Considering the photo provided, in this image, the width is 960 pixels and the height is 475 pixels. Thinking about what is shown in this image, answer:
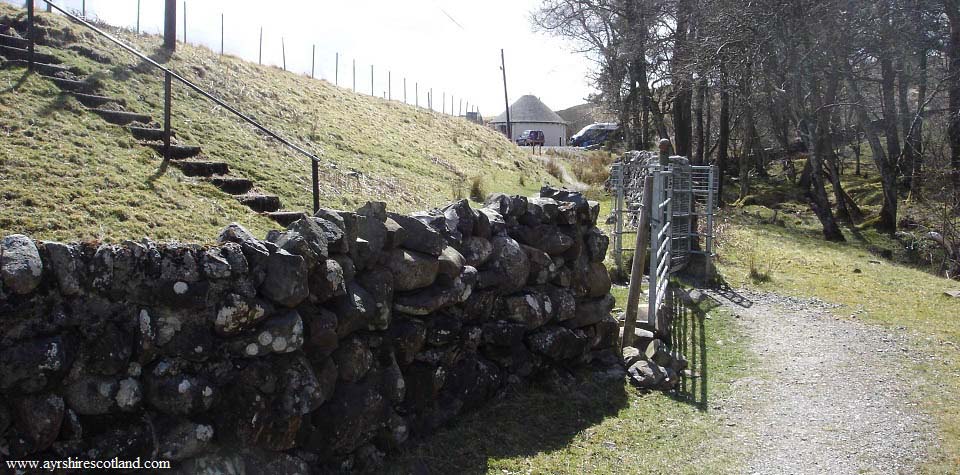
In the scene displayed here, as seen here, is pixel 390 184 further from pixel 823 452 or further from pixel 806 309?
pixel 823 452

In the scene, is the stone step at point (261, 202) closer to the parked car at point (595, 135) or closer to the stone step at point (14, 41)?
the stone step at point (14, 41)

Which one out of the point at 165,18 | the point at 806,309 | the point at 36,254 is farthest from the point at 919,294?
the point at 165,18

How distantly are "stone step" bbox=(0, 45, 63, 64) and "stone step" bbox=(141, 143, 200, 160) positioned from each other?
2.68 m

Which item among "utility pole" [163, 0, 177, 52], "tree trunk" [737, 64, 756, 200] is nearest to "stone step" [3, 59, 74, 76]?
"utility pole" [163, 0, 177, 52]

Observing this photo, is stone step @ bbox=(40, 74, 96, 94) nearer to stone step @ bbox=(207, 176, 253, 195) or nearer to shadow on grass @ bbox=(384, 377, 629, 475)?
stone step @ bbox=(207, 176, 253, 195)

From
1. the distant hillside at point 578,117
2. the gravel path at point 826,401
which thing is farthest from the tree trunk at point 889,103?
the distant hillside at point 578,117

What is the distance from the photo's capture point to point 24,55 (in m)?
11.0

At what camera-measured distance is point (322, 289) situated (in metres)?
4.12

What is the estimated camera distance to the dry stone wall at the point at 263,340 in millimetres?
3113

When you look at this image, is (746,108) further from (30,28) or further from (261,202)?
(30,28)

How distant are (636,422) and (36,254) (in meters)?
4.14

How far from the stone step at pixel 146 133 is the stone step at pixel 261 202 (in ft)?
6.25

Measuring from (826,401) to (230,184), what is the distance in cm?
705

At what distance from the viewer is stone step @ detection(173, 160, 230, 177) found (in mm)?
9555
